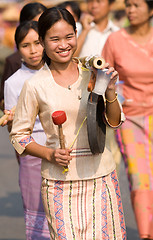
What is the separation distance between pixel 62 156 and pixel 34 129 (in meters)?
1.48

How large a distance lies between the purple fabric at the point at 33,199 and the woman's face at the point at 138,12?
1444 millimetres

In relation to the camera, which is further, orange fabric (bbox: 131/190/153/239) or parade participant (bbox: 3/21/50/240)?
orange fabric (bbox: 131/190/153/239)

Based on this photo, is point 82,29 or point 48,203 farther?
point 82,29

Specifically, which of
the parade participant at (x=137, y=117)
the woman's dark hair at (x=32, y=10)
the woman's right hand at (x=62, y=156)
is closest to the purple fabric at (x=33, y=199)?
the parade participant at (x=137, y=117)

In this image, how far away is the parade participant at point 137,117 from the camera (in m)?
5.11

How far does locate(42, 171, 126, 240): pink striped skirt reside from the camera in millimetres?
3652

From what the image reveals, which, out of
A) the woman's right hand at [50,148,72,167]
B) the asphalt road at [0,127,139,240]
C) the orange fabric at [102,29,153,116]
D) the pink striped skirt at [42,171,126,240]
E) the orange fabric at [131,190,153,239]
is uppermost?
the orange fabric at [102,29,153,116]

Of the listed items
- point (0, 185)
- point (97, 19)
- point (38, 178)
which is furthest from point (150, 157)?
point (0, 185)

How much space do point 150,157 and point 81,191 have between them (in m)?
1.62

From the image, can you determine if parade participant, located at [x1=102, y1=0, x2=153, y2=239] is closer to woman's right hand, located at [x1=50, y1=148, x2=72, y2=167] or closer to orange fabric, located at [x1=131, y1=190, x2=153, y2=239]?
orange fabric, located at [x1=131, y1=190, x2=153, y2=239]

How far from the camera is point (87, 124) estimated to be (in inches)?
137

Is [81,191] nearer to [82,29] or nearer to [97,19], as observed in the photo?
[82,29]

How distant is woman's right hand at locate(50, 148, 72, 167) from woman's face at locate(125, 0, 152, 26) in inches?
87.7

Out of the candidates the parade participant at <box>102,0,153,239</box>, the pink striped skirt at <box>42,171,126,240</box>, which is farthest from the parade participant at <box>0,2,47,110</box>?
the pink striped skirt at <box>42,171,126,240</box>
